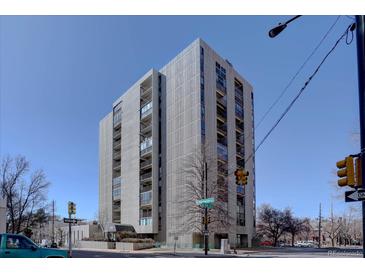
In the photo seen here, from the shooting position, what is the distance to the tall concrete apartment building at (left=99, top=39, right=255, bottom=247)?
52719 mm

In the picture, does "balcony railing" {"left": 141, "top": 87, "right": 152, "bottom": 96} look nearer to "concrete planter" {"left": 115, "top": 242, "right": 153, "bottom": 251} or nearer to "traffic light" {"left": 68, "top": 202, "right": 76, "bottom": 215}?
"concrete planter" {"left": 115, "top": 242, "right": 153, "bottom": 251}

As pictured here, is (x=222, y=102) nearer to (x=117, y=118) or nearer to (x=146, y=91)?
(x=146, y=91)

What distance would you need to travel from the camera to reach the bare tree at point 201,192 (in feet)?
145

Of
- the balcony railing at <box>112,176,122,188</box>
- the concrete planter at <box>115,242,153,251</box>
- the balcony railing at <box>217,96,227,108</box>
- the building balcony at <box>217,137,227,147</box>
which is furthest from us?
the balcony railing at <box>112,176,122,188</box>

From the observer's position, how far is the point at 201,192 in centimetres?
4334

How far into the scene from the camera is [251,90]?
69.2m

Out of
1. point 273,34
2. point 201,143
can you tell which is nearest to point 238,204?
point 201,143

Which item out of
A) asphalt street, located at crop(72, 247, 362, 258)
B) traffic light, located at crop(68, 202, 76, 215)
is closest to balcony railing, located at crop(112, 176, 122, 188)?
asphalt street, located at crop(72, 247, 362, 258)

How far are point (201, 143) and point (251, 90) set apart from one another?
22837mm

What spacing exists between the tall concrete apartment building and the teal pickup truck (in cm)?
3103

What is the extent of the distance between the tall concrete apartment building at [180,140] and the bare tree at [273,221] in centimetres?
2325

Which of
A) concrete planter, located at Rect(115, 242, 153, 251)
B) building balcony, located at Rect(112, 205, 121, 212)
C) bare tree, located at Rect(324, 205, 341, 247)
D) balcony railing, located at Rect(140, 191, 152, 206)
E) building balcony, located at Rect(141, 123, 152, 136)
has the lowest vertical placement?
bare tree, located at Rect(324, 205, 341, 247)

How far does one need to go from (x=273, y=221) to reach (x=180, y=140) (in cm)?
4077

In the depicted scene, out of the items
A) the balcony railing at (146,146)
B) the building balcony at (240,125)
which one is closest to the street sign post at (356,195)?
the balcony railing at (146,146)
